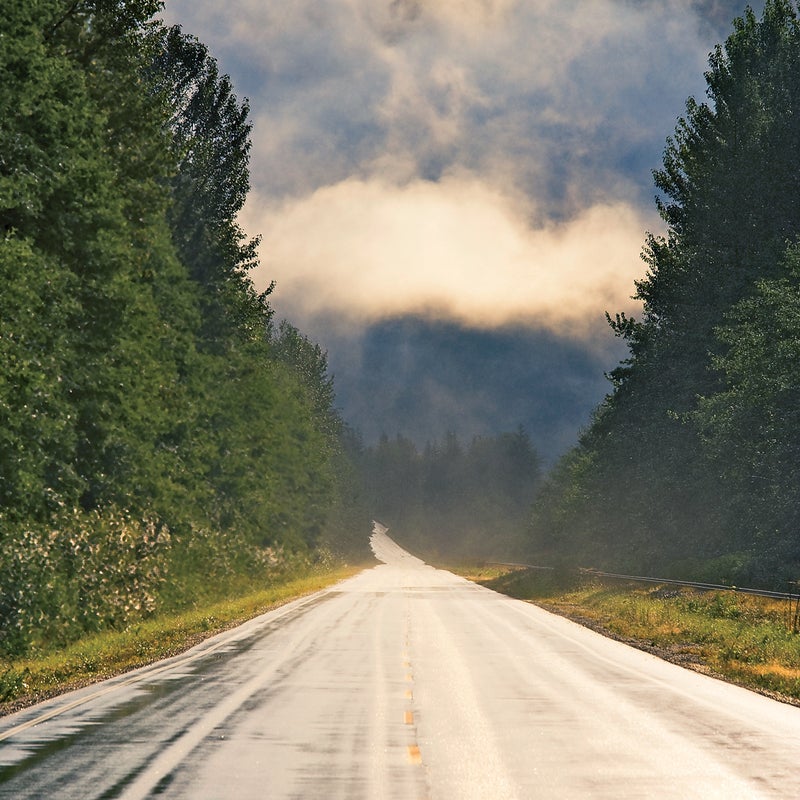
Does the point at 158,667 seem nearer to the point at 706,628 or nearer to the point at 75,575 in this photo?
the point at 75,575

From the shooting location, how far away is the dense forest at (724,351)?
4253 cm

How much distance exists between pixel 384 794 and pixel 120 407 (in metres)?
22.5

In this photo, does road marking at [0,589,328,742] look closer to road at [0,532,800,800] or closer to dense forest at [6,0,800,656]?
road at [0,532,800,800]

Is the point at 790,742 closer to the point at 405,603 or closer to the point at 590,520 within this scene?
the point at 405,603

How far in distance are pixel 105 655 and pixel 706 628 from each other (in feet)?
54.8

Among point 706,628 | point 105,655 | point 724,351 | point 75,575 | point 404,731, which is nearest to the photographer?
point 404,731

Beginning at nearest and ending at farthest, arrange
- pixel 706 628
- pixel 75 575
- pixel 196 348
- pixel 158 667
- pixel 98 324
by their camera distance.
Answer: pixel 158 667
pixel 75 575
pixel 98 324
pixel 706 628
pixel 196 348

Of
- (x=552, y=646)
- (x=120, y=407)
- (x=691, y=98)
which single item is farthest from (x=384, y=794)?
(x=691, y=98)

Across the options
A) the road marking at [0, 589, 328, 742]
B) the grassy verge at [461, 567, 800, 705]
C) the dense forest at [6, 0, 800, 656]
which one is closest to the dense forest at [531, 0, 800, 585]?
the dense forest at [6, 0, 800, 656]

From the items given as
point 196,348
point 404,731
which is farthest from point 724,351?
point 404,731

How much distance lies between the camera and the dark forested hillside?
23.6 metres

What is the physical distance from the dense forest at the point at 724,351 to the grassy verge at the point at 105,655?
20564 mm

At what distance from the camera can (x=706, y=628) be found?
104 feet

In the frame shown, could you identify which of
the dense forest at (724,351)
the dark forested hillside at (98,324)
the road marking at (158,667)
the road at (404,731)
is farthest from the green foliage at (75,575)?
Answer: the dense forest at (724,351)
